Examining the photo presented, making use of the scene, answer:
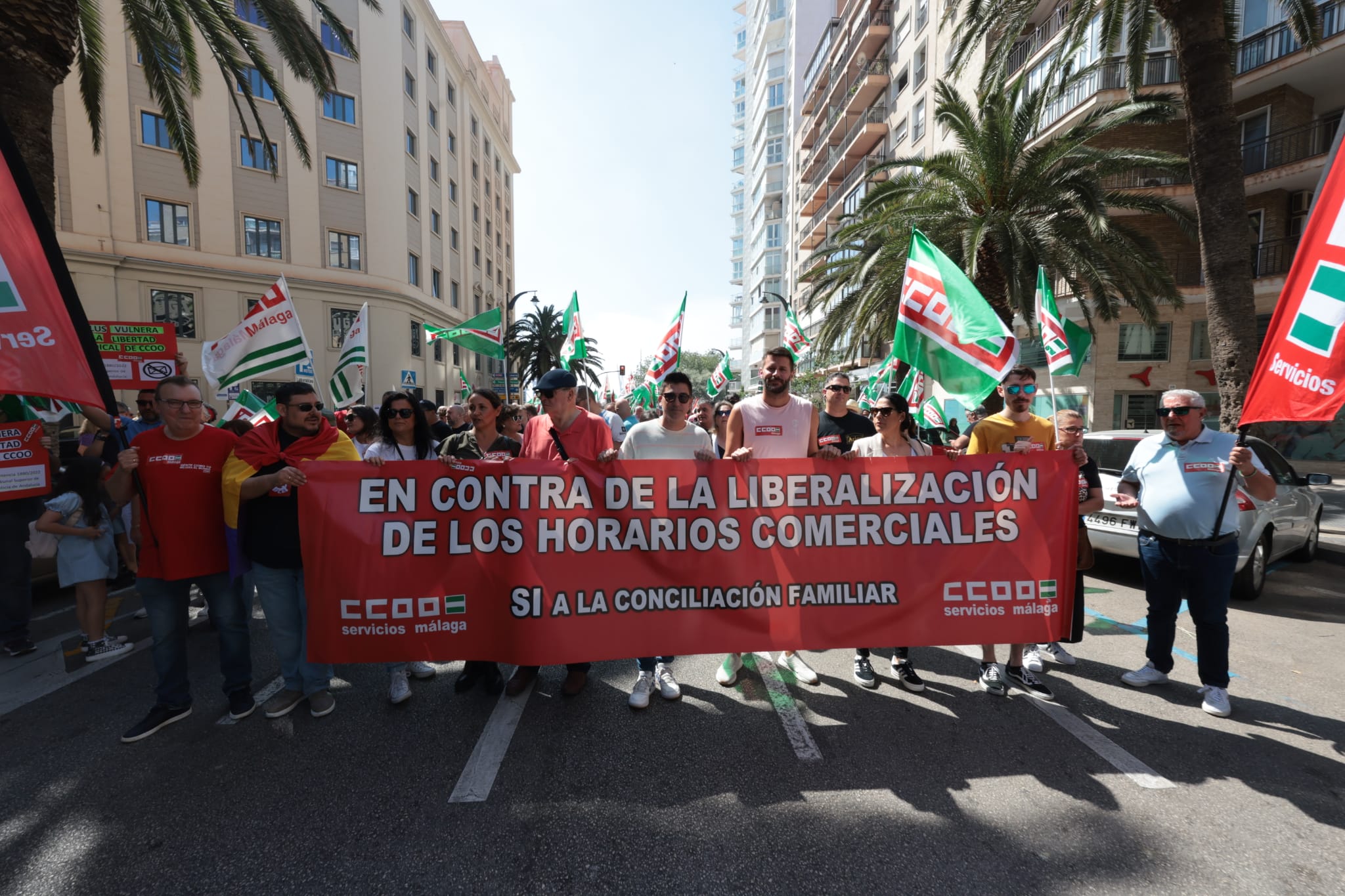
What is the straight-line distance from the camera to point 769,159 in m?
66.8

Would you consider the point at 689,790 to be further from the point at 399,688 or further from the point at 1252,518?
the point at 1252,518

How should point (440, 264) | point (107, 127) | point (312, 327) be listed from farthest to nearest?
point (440, 264), point (312, 327), point (107, 127)

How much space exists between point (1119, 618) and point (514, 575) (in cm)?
517

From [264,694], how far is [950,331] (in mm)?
4927

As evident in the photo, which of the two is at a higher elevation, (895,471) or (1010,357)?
(1010,357)

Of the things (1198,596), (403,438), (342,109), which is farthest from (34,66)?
(342,109)

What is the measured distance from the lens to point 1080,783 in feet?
9.91

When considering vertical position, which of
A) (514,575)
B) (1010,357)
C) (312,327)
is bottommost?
(514,575)

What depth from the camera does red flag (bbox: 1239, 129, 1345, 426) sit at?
115 inches

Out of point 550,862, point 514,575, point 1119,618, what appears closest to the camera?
point 550,862

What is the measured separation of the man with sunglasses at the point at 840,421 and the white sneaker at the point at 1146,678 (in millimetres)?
2348

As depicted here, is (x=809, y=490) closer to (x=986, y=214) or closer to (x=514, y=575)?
(x=514, y=575)

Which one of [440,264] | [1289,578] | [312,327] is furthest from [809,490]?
[440,264]

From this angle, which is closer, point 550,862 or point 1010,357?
point 550,862
